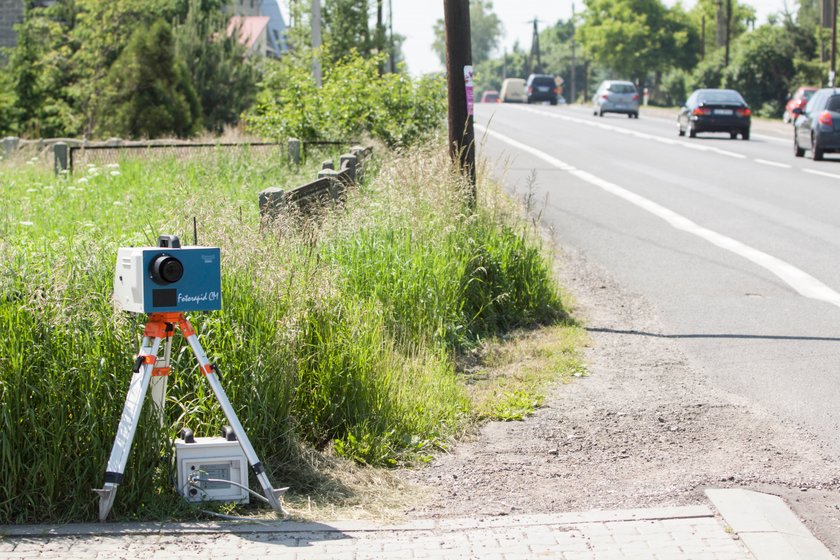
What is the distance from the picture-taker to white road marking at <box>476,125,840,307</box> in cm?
1030

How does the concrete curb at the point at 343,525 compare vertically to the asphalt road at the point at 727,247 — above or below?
below

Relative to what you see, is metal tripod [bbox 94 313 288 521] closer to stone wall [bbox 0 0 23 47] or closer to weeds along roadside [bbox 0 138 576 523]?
weeds along roadside [bbox 0 138 576 523]

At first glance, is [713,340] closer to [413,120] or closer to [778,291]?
[778,291]

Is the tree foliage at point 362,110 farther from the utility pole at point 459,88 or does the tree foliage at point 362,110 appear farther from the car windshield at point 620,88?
the car windshield at point 620,88

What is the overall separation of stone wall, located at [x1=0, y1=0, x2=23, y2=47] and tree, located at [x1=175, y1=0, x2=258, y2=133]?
12.7 meters

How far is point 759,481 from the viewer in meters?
5.21

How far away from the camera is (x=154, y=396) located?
486 centimetres

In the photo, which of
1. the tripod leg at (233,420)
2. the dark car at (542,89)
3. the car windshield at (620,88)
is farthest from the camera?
the dark car at (542,89)

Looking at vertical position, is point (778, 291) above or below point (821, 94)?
below

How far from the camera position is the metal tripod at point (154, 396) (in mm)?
4598

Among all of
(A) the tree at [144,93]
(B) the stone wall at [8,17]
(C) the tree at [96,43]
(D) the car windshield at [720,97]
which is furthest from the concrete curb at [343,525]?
(B) the stone wall at [8,17]

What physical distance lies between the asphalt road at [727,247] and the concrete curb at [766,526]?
103 cm

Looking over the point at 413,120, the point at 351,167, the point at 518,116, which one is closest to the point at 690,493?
the point at 351,167

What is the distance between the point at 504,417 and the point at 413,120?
12051mm
